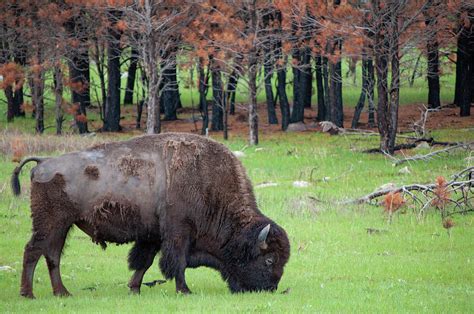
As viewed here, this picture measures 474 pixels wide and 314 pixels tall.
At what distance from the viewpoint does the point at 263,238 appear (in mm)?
10648

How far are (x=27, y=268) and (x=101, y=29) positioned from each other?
28269 mm

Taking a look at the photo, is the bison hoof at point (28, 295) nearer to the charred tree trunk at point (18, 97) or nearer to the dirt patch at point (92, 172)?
the dirt patch at point (92, 172)

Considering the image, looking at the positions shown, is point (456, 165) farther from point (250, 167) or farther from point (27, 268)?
point (27, 268)

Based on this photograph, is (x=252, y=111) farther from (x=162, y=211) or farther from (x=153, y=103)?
(x=162, y=211)

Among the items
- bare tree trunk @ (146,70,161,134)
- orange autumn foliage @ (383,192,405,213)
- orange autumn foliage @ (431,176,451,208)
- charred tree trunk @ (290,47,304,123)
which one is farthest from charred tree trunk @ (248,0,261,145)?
orange autumn foliage @ (383,192,405,213)

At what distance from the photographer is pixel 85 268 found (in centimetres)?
1325

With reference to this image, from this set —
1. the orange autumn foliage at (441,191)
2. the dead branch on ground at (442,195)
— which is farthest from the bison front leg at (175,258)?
the dead branch on ground at (442,195)

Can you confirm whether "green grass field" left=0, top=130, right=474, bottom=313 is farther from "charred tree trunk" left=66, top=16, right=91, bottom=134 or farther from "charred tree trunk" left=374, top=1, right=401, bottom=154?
"charred tree trunk" left=66, top=16, right=91, bottom=134

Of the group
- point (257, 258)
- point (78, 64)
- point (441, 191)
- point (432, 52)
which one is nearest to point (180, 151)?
point (257, 258)

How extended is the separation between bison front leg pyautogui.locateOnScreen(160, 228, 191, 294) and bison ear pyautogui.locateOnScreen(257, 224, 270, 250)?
3.09ft

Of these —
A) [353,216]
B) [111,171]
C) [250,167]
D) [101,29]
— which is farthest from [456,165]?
[101,29]

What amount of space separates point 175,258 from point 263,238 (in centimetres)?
112

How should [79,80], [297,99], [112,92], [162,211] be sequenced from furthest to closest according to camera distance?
[297,99] < [79,80] < [112,92] < [162,211]

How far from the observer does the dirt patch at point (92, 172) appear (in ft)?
35.8
